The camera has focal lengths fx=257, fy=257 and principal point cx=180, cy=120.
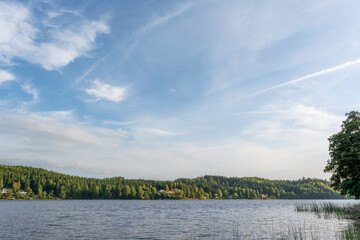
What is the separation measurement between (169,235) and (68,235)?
47.9 ft

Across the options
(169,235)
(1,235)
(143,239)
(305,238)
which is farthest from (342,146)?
(1,235)

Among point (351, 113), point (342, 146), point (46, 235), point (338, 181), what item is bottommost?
Answer: point (46, 235)

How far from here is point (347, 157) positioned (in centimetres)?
4809

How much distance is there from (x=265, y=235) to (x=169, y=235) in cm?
1346

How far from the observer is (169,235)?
36.9m

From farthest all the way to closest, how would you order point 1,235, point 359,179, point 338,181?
point 338,181, point 359,179, point 1,235

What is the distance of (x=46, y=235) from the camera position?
3706 centimetres

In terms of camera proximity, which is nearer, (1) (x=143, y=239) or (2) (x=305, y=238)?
(2) (x=305, y=238)

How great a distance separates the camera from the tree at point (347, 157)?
4781 centimetres

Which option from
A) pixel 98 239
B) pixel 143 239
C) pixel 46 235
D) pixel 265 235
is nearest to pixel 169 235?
pixel 143 239

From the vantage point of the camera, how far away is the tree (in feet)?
157

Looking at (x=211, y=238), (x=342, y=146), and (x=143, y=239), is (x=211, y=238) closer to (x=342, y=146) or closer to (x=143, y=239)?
(x=143, y=239)

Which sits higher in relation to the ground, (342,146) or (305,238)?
(342,146)

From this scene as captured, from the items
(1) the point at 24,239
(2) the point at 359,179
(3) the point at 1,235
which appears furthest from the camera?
(2) the point at 359,179
